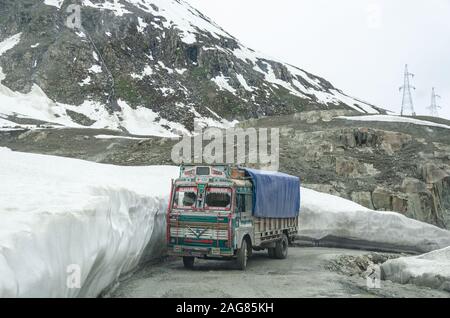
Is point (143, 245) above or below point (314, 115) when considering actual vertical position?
below

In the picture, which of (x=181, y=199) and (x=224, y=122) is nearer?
(x=181, y=199)

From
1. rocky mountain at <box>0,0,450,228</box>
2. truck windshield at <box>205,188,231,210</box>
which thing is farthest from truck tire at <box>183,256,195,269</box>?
rocky mountain at <box>0,0,450,228</box>

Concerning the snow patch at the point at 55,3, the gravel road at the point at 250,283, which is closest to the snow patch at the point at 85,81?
the snow patch at the point at 55,3

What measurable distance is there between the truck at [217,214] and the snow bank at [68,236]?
0.96m

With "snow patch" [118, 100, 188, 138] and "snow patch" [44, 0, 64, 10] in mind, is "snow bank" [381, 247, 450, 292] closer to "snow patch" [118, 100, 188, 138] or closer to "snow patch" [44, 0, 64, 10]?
"snow patch" [118, 100, 188, 138]

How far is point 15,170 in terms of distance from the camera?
17547 mm

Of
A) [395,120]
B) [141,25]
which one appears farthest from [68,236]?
[141,25]

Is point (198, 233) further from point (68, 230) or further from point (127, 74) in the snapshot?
point (127, 74)

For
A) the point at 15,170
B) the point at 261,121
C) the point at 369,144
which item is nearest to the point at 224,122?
the point at 261,121

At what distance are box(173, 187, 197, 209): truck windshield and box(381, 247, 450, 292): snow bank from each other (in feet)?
20.5

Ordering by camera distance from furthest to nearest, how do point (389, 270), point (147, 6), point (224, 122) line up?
point (147, 6) < point (224, 122) < point (389, 270)

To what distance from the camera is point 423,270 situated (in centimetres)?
1391

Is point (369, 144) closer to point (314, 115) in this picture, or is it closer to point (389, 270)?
point (314, 115)
